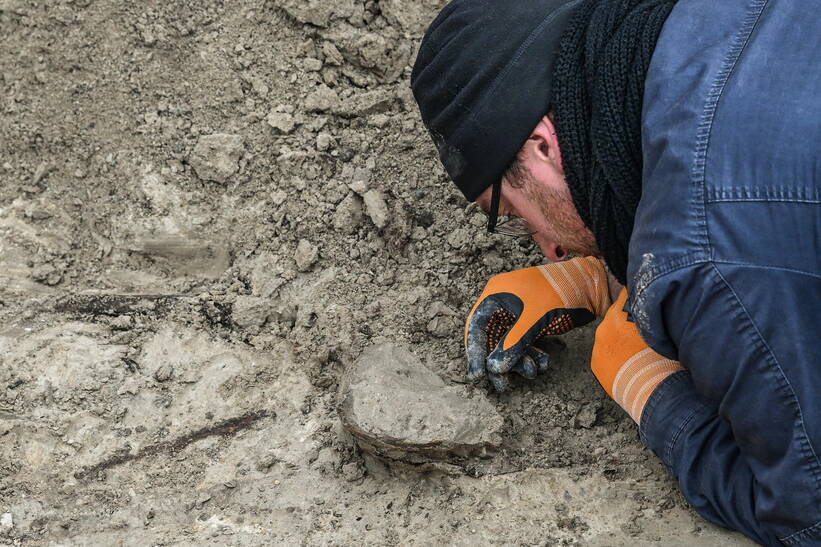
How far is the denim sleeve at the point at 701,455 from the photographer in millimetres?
1744

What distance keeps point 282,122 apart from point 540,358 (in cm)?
119

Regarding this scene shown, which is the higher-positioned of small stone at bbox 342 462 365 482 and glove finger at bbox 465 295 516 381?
glove finger at bbox 465 295 516 381

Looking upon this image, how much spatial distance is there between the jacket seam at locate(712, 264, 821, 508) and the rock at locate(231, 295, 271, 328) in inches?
59.2

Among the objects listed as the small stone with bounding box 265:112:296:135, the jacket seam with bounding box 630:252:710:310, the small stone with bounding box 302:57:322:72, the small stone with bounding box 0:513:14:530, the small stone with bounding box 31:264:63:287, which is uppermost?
the jacket seam with bounding box 630:252:710:310

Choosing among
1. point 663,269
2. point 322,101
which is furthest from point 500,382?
point 322,101

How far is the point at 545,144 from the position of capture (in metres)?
1.84

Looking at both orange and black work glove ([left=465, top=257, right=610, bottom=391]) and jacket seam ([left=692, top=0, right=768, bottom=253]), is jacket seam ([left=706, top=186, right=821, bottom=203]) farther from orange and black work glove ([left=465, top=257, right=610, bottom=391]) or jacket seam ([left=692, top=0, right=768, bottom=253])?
orange and black work glove ([left=465, top=257, right=610, bottom=391])

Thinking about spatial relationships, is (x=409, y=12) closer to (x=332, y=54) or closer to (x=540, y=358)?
(x=332, y=54)

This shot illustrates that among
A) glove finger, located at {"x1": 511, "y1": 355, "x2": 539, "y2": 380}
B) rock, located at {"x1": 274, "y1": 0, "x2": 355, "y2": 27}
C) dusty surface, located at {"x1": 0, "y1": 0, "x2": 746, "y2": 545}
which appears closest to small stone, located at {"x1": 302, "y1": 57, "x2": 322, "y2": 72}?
dusty surface, located at {"x1": 0, "y1": 0, "x2": 746, "y2": 545}

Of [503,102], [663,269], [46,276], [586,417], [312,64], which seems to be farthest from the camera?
[312,64]

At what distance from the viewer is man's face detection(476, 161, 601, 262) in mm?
A: 1864

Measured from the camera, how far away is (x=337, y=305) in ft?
8.39

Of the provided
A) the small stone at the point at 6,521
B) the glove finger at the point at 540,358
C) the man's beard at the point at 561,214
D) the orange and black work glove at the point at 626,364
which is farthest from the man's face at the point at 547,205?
the small stone at the point at 6,521

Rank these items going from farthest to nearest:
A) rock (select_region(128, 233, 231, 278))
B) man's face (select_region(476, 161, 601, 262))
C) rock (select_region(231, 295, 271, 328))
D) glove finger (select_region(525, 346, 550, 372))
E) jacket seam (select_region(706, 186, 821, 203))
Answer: rock (select_region(128, 233, 231, 278)) → rock (select_region(231, 295, 271, 328)) → glove finger (select_region(525, 346, 550, 372)) → man's face (select_region(476, 161, 601, 262)) → jacket seam (select_region(706, 186, 821, 203))
